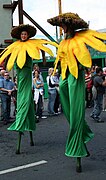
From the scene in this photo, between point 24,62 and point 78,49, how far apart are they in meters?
1.33

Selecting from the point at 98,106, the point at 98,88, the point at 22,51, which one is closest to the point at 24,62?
the point at 22,51

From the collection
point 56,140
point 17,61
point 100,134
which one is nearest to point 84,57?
point 17,61

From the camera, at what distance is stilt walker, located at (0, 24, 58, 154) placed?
19.5 ft

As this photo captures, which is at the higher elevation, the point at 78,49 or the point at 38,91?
the point at 78,49

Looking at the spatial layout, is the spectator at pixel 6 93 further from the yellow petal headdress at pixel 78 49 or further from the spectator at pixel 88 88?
the yellow petal headdress at pixel 78 49

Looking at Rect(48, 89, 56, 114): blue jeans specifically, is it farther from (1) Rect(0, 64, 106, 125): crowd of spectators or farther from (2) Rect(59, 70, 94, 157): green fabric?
(2) Rect(59, 70, 94, 157): green fabric

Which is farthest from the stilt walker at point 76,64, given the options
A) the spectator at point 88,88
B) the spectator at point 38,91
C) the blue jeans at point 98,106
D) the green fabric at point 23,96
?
the spectator at point 88,88

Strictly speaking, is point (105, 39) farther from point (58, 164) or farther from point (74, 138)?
point (58, 164)

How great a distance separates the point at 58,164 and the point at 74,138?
2.09 feet

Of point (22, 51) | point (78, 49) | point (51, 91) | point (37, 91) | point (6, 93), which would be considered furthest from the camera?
point (51, 91)

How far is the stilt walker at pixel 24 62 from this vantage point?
594 centimetres

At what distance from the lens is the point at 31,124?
6.58 meters

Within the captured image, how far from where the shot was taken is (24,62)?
5.95 m

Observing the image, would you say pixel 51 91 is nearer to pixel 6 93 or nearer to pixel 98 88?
pixel 6 93
